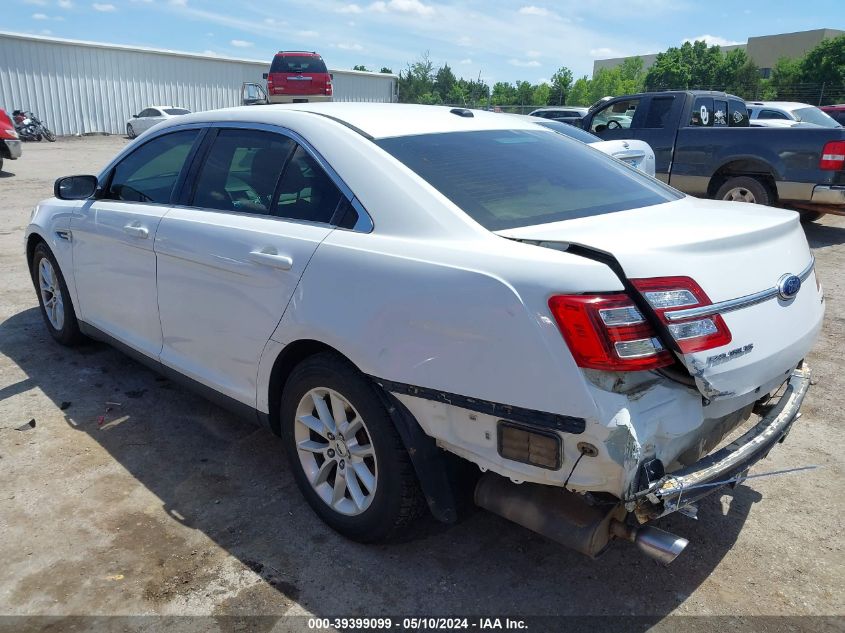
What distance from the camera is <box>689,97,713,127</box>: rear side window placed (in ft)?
32.8

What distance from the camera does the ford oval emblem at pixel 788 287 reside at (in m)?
2.43

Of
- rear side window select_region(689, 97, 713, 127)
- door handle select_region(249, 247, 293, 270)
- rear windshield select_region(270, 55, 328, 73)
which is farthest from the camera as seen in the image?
rear windshield select_region(270, 55, 328, 73)

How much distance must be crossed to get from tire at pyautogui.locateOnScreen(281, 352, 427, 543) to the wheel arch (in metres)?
8.11

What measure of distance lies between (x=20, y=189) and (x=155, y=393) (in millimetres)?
11214

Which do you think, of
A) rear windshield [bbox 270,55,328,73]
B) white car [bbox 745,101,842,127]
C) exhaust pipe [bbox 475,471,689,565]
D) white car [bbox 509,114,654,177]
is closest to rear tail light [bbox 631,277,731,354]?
exhaust pipe [bbox 475,471,689,565]

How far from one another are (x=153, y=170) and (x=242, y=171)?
3.14 feet

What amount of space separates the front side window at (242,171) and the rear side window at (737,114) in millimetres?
9450

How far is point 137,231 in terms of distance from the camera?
364 cm

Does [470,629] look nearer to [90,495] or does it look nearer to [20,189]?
[90,495]

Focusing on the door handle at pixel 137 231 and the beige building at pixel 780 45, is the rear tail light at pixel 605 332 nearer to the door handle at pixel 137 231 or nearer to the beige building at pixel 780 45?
the door handle at pixel 137 231

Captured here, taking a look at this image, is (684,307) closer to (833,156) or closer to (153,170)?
(153,170)

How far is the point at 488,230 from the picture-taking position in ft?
7.80

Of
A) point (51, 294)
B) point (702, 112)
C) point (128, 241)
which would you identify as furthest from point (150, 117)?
point (128, 241)

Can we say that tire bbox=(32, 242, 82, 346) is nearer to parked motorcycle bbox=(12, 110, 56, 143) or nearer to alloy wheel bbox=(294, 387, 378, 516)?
alloy wheel bbox=(294, 387, 378, 516)
